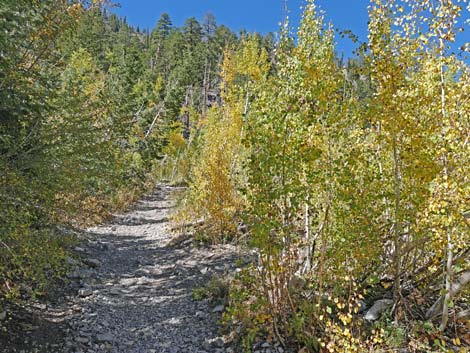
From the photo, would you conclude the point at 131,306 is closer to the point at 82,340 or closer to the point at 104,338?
the point at 104,338

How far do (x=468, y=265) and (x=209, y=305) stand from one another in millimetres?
3970

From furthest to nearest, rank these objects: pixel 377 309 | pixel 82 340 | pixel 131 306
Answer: pixel 131 306 → pixel 82 340 → pixel 377 309

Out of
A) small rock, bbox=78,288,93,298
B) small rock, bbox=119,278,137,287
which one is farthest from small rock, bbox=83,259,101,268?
small rock, bbox=78,288,93,298

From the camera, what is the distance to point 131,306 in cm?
656

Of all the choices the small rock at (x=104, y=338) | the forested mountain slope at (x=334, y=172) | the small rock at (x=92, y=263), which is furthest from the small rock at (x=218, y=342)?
the small rock at (x=92, y=263)

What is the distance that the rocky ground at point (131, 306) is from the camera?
16.7ft

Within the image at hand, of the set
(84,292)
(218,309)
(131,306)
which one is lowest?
(131,306)

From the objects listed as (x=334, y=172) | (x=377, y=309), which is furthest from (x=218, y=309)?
(x=334, y=172)

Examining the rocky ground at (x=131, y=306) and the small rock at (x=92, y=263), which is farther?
the small rock at (x=92, y=263)

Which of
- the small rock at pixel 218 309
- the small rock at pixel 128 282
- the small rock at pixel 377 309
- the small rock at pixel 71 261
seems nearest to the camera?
the small rock at pixel 377 309

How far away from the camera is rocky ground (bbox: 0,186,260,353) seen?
16.7 ft

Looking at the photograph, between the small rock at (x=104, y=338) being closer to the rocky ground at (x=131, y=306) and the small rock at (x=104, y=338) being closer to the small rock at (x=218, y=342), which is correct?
the rocky ground at (x=131, y=306)

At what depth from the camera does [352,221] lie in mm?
4441

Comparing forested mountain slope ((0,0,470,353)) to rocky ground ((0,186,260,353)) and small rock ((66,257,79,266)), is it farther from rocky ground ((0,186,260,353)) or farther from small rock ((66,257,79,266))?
small rock ((66,257,79,266))
